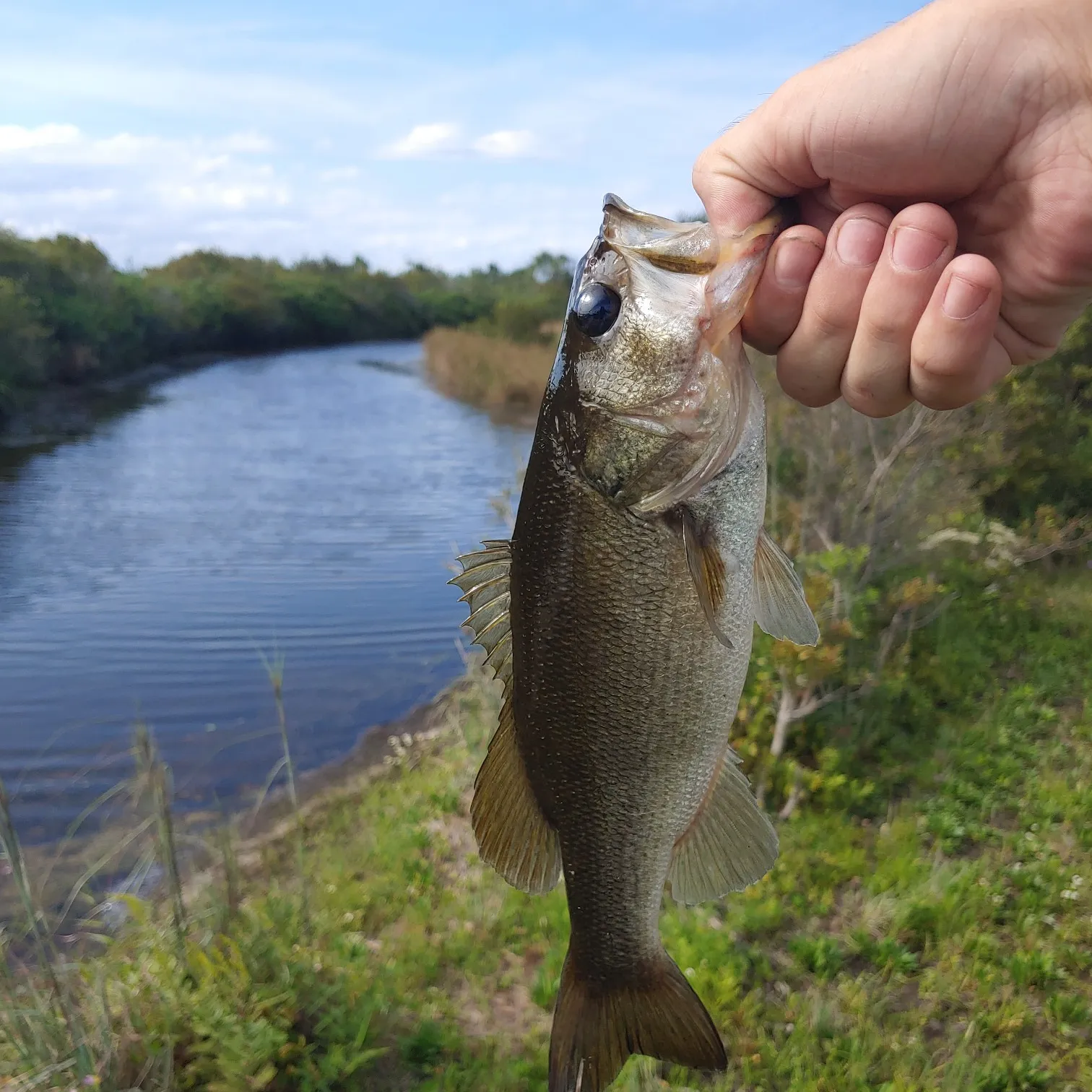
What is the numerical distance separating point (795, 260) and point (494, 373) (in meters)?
29.4

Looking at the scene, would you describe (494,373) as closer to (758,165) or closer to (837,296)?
(758,165)

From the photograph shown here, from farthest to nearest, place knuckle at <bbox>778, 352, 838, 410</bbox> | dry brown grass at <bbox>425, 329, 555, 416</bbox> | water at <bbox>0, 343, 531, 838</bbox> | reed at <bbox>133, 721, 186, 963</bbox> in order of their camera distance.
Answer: dry brown grass at <bbox>425, 329, 555, 416</bbox> → water at <bbox>0, 343, 531, 838</bbox> → reed at <bbox>133, 721, 186, 963</bbox> → knuckle at <bbox>778, 352, 838, 410</bbox>

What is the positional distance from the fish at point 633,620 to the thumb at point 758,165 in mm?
146

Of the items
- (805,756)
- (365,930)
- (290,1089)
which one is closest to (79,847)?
(365,930)

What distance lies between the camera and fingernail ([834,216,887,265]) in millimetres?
1834

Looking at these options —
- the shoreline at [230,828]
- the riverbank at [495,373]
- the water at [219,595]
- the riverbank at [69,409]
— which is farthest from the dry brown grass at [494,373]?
the shoreline at [230,828]

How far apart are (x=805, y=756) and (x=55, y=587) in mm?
10739

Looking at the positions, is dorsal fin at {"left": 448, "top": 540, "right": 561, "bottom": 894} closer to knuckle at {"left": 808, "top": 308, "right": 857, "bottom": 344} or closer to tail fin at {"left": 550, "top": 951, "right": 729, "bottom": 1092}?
tail fin at {"left": 550, "top": 951, "right": 729, "bottom": 1092}

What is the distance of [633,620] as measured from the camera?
170cm

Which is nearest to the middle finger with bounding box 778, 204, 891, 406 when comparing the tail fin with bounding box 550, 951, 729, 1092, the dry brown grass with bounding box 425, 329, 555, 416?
the tail fin with bounding box 550, 951, 729, 1092

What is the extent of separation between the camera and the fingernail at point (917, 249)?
1.75 m

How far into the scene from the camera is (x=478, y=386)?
31.5 m

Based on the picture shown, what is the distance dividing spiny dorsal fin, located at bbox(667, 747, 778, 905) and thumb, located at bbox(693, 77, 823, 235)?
4.15 feet

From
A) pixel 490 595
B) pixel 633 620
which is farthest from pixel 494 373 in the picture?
pixel 633 620
